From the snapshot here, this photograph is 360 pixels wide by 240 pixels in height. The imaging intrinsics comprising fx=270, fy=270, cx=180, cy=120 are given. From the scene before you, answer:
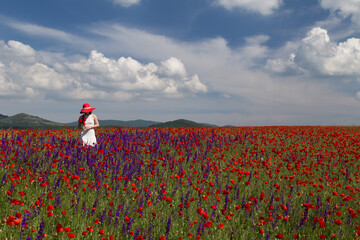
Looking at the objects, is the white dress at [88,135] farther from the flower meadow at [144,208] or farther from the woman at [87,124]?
the flower meadow at [144,208]

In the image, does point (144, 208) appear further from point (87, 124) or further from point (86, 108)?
point (86, 108)

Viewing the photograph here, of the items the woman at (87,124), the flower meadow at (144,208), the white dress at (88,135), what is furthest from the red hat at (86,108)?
the flower meadow at (144,208)

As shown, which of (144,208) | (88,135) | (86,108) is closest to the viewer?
(144,208)

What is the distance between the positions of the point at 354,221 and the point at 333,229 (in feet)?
2.07

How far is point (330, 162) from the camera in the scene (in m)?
8.98

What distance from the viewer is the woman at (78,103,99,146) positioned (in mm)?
8156

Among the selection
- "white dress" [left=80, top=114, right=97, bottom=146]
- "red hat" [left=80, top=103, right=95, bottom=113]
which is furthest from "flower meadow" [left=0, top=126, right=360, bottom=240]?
"red hat" [left=80, top=103, right=95, bottom=113]

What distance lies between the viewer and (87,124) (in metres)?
8.27

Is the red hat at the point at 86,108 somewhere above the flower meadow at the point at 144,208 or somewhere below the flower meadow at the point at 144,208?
above

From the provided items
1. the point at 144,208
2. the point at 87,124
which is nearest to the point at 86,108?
the point at 87,124

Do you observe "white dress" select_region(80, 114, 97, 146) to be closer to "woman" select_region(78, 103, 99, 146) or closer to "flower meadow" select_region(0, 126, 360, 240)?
"woman" select_region(78, 103, 99, 146)

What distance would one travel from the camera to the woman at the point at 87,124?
8156 mm

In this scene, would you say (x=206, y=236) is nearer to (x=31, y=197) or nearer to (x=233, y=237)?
(x=233, y=237)

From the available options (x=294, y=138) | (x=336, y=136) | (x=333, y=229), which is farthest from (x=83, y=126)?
(x=336, y=136)
